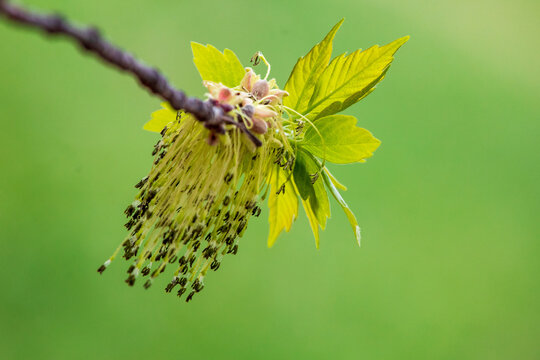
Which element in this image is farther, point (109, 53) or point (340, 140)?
point (340, 140)

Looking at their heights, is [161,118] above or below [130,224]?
above

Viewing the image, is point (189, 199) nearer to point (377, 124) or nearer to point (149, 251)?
point (149, 251)

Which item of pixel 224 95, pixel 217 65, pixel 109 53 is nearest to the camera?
pixel 109 53

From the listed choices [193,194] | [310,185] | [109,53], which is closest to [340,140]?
[310,185]

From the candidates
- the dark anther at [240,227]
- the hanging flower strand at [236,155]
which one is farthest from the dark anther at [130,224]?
the dark anther at [240,227]

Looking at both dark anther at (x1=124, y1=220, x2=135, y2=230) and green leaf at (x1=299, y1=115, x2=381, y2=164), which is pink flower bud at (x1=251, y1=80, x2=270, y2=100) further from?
dark anther at (x1=124, y1=220, x2=135, y2=230)

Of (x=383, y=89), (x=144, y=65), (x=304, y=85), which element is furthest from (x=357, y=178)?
(x=144, y=65)

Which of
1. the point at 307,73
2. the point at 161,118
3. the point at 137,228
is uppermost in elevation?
the point at 307,73

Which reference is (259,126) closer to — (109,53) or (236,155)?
(236,155)
